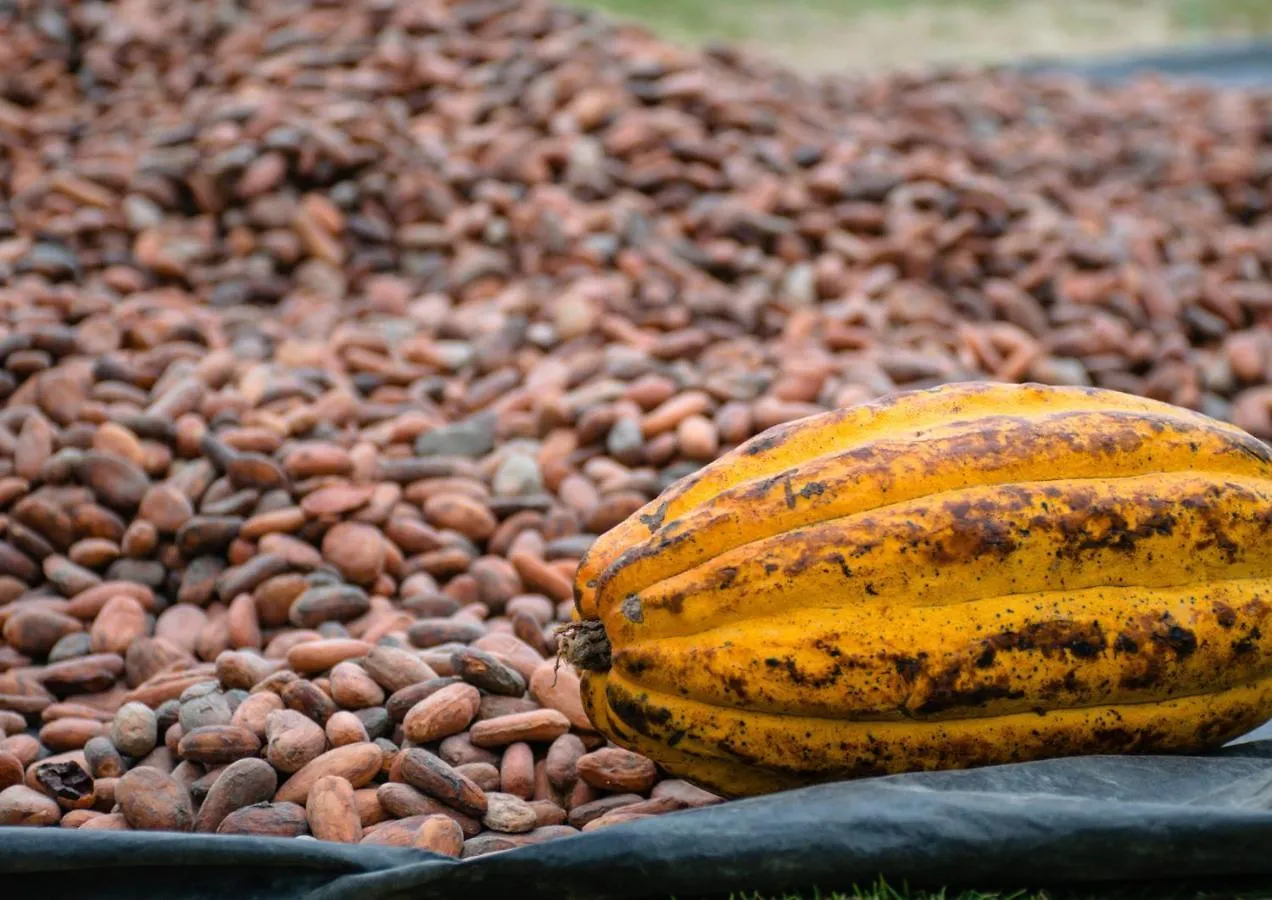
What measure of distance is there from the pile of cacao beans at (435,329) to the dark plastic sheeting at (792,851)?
4.8 inches

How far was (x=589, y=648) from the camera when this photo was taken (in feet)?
4.97

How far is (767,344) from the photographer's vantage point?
3291mm

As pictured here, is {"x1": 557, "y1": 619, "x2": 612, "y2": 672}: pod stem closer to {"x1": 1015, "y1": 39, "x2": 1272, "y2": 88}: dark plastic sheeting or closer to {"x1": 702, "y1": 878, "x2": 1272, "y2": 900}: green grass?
{"x1": 702, "y1": 878, "x2": 1272, "y2": 900}: green grass

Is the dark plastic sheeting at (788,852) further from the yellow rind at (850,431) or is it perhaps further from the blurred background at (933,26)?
the blurred background at (933,26)

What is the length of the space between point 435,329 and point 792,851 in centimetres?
214

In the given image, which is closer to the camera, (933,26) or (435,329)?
(435,329)

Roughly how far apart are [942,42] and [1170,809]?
293 inches

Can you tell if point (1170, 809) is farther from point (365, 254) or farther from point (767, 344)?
point (365, 254)

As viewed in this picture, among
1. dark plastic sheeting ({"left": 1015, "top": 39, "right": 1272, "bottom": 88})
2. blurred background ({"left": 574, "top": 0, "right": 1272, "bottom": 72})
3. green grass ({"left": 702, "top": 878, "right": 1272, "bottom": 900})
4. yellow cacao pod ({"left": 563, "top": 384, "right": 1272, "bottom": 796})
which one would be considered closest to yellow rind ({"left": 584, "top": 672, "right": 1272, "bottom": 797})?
yellow cacao pod ({"left": 563, "top": 384, "right": 1272, "bottom": 796})

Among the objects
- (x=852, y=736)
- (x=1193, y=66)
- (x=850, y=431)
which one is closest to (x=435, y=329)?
(x=850, y=431)

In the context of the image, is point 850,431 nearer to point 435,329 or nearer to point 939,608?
point 939,608

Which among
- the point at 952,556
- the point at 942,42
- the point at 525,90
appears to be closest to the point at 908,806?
the point at 952,556

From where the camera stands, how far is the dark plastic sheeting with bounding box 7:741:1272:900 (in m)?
1.37

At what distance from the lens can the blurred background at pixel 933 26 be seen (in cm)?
768
